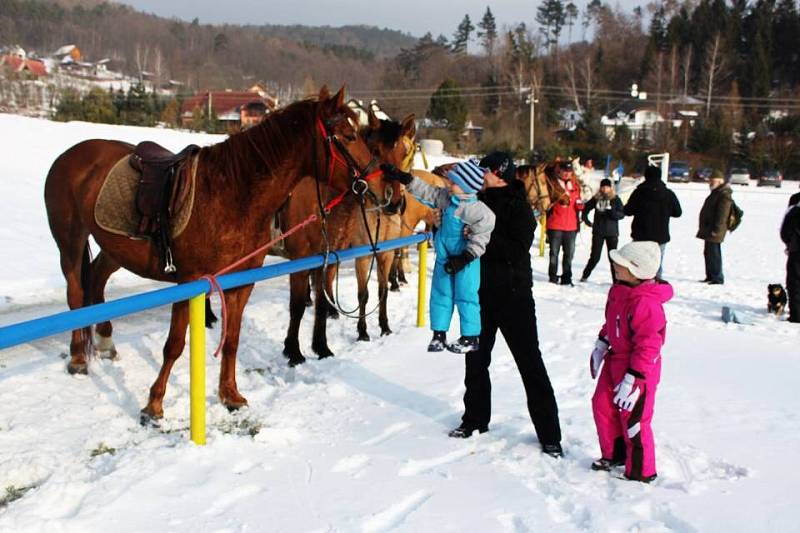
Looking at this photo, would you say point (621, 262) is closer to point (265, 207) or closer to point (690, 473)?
point (690, 473)

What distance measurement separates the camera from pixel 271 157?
4.21m

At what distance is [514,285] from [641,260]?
0.77 metres

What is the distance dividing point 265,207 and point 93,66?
403 feet

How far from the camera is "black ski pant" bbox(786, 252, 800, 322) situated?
8328 mm

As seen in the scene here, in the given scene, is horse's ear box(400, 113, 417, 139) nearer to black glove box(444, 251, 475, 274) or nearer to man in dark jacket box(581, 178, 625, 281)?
black glove box(444, 251, 475, 274)

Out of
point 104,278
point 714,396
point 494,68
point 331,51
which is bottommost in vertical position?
point 714,396

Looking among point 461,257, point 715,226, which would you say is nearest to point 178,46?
point 715,226

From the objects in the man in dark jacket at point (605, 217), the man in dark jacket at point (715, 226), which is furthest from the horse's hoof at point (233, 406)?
the man in dark jacket at point (715, 226)

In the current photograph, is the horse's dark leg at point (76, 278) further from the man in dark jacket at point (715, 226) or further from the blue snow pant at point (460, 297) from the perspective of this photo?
the man in dark jacket at point (715, 226)

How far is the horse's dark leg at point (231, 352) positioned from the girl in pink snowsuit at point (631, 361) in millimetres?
2363

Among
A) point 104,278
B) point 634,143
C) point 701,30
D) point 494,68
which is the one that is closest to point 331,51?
point 494,68

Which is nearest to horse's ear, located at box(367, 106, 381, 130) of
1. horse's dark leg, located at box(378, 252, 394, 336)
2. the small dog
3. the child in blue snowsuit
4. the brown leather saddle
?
horse's dark leg, located at box(378, 252, 394, 336)

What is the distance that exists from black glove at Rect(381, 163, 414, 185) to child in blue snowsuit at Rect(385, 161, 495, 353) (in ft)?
2.23

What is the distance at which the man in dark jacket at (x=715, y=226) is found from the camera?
11000 millimetres
